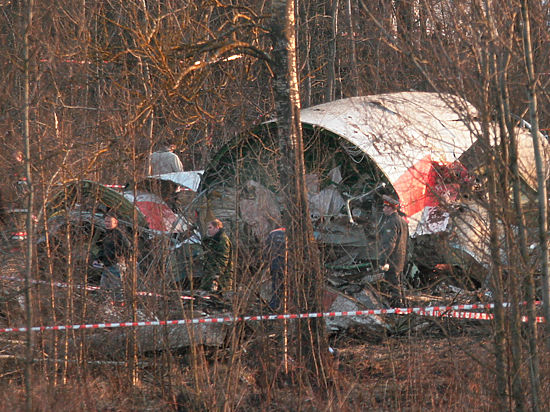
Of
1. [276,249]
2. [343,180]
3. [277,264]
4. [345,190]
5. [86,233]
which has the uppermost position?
[343,180]

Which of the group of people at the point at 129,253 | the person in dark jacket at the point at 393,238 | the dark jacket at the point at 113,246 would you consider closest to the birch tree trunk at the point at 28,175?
the group of people at the point at 129,253

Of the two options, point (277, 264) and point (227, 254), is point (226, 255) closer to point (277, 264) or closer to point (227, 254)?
point (227, 254)

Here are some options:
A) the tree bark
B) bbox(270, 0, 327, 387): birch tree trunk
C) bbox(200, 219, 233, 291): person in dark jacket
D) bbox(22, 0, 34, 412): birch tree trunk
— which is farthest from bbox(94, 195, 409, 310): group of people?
bbox(22, 0, 34, 412): birch tree trunk

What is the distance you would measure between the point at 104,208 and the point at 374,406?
5377mm

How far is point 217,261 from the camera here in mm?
8898

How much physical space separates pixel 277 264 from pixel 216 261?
157 centimetres

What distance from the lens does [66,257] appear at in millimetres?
7492

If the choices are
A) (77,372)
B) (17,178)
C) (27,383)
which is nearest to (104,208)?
(17,178)

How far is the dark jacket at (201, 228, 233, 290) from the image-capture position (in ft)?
27.9

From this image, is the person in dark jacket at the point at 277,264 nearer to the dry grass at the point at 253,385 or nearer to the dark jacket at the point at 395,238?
the dry grass at the point at 253,385

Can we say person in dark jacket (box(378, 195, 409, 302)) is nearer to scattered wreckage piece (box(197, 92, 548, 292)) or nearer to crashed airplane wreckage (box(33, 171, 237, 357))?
scattered wreckage piece (box(197, 92, 548, 292))

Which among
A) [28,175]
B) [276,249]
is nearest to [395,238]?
[276,249]

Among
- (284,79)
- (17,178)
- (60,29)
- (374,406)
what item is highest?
(60,29)

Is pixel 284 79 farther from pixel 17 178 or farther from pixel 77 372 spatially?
pixel 77 372
